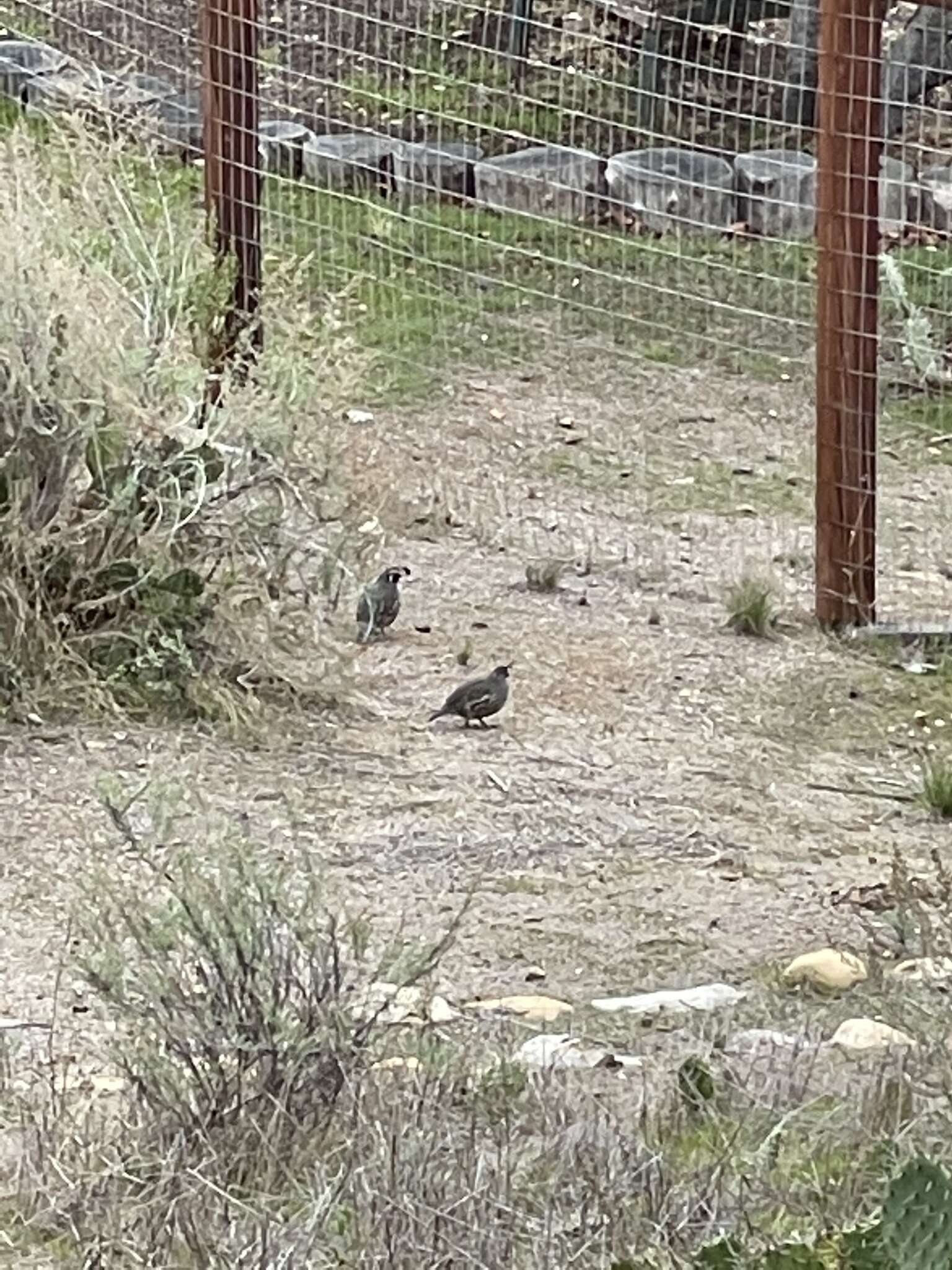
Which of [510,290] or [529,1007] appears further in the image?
[510,290]

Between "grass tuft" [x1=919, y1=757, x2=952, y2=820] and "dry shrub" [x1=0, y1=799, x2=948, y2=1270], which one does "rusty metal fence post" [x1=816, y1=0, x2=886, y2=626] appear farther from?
"dry shrub" [x1=0, y1=799, x2=948, y2=1270]

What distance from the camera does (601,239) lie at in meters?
9.54

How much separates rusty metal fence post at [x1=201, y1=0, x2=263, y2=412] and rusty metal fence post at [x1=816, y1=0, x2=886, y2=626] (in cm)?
191

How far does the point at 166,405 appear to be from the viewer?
618 centimetres

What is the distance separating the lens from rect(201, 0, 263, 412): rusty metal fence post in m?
7.77

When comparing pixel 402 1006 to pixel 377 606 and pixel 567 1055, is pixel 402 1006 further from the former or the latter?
pixel 377 606

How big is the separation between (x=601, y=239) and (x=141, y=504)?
395cm

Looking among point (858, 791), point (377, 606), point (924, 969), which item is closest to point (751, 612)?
point (377, 606)

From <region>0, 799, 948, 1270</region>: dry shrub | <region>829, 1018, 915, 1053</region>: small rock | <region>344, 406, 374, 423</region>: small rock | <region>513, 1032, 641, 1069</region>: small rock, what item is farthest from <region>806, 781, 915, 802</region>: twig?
<region>344, 406, 374, 423</region>: small rock

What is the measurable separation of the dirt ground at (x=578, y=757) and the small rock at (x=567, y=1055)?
33 cm

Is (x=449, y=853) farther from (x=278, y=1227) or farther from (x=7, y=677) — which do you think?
(x=278, y=1227)

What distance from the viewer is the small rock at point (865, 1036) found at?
13.2 feet

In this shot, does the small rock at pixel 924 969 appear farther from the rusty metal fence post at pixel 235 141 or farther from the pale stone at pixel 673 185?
the pale stone at pixel 673 185

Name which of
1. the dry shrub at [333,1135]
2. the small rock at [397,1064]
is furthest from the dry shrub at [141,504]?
the small rock at [397,1064]
